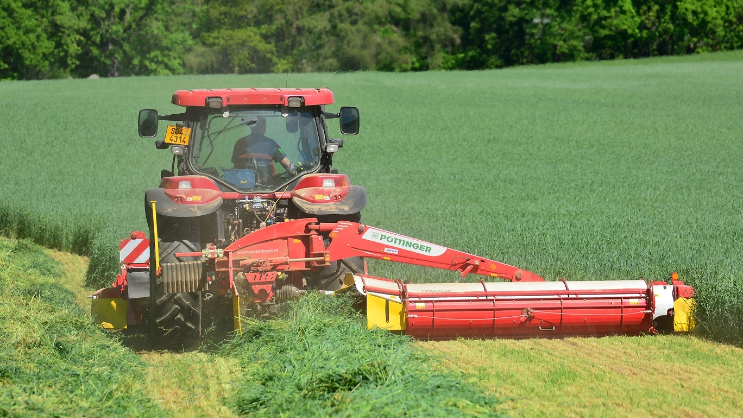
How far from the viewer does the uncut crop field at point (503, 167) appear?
10547mm

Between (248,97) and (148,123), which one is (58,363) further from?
(248,97)

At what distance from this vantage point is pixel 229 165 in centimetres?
805

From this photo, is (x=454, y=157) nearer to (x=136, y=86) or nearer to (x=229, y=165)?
(x=229, y=165)

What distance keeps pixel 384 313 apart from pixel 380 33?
2231 inches

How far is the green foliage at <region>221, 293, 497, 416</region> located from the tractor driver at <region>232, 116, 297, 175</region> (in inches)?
56.1

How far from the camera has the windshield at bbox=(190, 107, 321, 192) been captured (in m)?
7.95

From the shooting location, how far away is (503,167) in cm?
2038

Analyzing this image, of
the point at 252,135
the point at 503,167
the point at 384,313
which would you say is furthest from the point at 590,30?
the point at 384,313

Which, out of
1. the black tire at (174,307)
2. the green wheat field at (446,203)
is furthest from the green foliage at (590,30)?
the black tire at (174,307)

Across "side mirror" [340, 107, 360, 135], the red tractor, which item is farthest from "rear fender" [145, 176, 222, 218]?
"side mirror" [340, 107, 360, 135]

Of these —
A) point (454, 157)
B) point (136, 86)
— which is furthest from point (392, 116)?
point (136, 86)

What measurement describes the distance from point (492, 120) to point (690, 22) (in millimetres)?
43285

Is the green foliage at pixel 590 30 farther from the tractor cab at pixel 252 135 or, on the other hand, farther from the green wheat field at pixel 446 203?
the tractor cab at pixel 252 135

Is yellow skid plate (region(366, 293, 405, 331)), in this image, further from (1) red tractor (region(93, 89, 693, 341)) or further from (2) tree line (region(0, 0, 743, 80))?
(2) tree line (region(0, 0, 743, 80))
